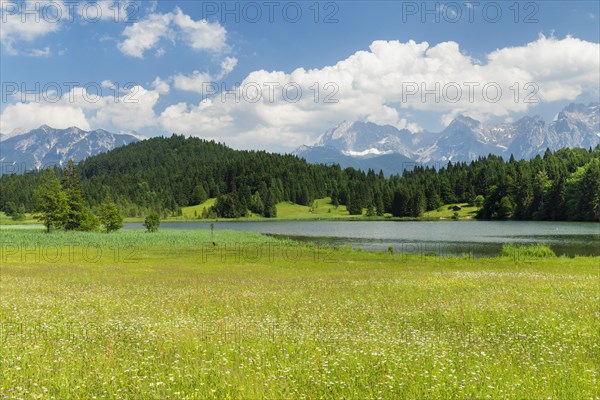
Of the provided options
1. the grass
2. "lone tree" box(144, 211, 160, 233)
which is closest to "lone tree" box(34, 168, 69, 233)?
"lone tree" box(144, 211, 160, 233)

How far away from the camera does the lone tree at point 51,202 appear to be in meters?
108

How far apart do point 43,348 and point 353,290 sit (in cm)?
1708

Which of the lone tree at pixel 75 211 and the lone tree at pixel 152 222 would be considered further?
the lone tree at pixel 152 222

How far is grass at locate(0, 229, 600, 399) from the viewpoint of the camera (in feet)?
31.2

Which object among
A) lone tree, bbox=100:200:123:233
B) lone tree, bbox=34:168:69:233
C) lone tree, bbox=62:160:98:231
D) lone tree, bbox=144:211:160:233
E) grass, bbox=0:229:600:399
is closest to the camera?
grass, bbox=0:229:600:399

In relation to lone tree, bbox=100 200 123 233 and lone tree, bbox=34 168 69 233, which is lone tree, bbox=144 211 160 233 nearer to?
lone tree, bbox=100 200 123 233

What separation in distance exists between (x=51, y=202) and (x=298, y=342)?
114 m

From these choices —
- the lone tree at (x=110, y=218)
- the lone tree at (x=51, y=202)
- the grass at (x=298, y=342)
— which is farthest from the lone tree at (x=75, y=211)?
the grass at (x=298, y=342)

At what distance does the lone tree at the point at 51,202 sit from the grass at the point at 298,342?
94.4 m

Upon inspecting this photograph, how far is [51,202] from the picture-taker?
108438mm

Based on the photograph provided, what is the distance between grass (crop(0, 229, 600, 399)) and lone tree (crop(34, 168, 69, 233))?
Answer: 310 ft

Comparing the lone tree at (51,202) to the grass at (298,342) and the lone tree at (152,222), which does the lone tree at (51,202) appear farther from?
the grass at (298,342)

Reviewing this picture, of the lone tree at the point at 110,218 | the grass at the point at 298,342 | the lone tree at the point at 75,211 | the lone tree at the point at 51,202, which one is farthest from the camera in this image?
the lone tree at the point at 110,218

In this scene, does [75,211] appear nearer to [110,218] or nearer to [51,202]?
[51,202]
